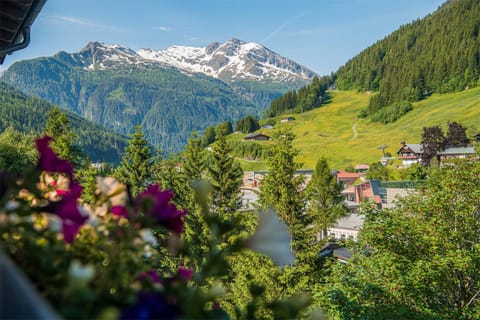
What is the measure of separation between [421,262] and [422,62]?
129 m

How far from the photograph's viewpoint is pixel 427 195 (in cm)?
1227

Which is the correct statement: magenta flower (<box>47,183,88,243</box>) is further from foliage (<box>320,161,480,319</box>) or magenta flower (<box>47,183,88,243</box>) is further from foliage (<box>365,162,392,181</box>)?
foliage (<box>365,162,392,181</box>)

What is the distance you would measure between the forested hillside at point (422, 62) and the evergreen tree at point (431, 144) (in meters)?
38.8

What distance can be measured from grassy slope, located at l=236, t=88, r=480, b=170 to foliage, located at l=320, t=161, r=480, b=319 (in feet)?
227

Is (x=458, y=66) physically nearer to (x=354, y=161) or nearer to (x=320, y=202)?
(x=354, y=161)

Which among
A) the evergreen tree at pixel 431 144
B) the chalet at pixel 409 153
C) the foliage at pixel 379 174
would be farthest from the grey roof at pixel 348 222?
the chalet at pixel 409 153

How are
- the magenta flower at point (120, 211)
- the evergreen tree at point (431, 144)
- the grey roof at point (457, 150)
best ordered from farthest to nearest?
the grey roof at point (457, 150) → the evergreen tree at point (431, 144) → the magenta flower at point (120, 211)

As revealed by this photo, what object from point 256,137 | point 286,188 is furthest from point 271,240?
point 256,137

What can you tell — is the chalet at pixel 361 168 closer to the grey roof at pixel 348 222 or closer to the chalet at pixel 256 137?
the grey roof at pixel 348 222

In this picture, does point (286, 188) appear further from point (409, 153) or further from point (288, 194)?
point (409, 153)

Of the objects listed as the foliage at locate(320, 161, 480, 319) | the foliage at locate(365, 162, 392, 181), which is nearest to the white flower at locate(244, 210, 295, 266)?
the foliage at locate(320, 161, 480, 319)

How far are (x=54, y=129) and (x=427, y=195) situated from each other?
1893 centimetres

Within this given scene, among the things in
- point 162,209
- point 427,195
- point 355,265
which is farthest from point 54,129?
point 162,209

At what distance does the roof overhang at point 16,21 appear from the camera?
110 inches
